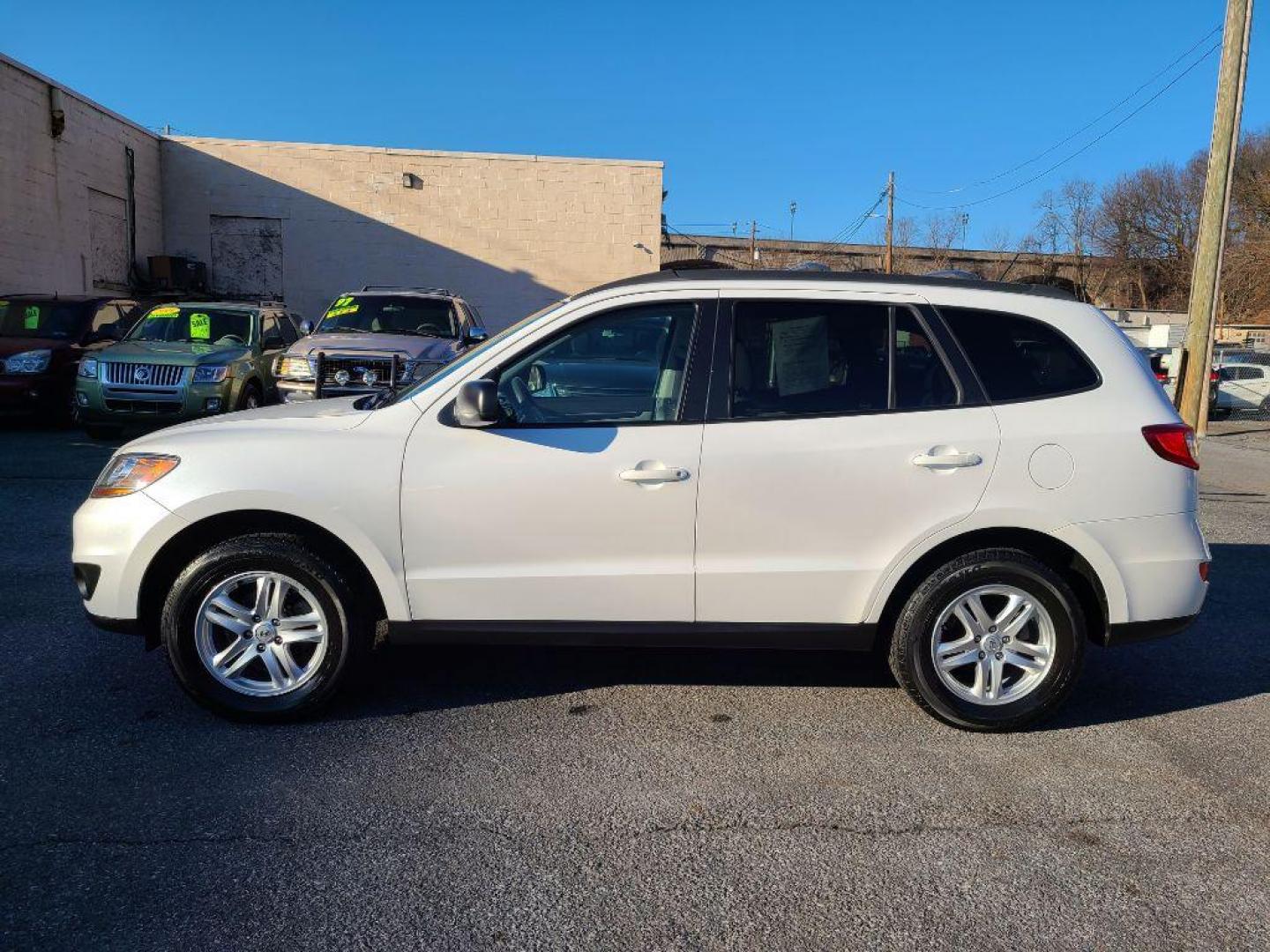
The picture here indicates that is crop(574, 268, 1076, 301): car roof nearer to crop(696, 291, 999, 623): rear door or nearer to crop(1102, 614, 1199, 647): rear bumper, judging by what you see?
crop(696, 291, 999, 623): rear door

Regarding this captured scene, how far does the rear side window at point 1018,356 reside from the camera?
391 centimetres

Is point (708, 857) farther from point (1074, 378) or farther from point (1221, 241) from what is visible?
point (1221, 241)

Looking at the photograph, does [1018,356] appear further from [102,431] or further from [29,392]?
[29,392]

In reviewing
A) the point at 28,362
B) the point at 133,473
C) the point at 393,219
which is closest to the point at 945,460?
the point at 133,473

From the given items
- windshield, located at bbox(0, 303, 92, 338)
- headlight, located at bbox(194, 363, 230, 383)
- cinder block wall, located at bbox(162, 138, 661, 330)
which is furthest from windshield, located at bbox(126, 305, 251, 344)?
cinder block wall, located at bbox(162, 138, 661, 330)

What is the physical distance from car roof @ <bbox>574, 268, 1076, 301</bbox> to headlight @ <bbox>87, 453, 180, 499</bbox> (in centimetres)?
182

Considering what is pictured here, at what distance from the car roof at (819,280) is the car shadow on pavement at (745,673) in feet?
5.40

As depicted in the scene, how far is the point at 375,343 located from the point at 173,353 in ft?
8.52

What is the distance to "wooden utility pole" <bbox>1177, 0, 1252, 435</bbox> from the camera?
14000 mm

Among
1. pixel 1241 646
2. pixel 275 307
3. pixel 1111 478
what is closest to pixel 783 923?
pixel 1111 478

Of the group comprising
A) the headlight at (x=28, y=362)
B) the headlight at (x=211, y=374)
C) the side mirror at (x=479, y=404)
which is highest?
the headlight at (x=28, y=362)

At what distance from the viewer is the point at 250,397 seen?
11.8m

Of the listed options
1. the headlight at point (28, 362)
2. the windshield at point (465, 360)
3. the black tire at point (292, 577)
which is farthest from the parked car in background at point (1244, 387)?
the black tire at point (292, 577)

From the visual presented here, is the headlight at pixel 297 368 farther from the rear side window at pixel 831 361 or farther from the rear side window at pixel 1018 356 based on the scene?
the rear side window at pixel 1018 356
